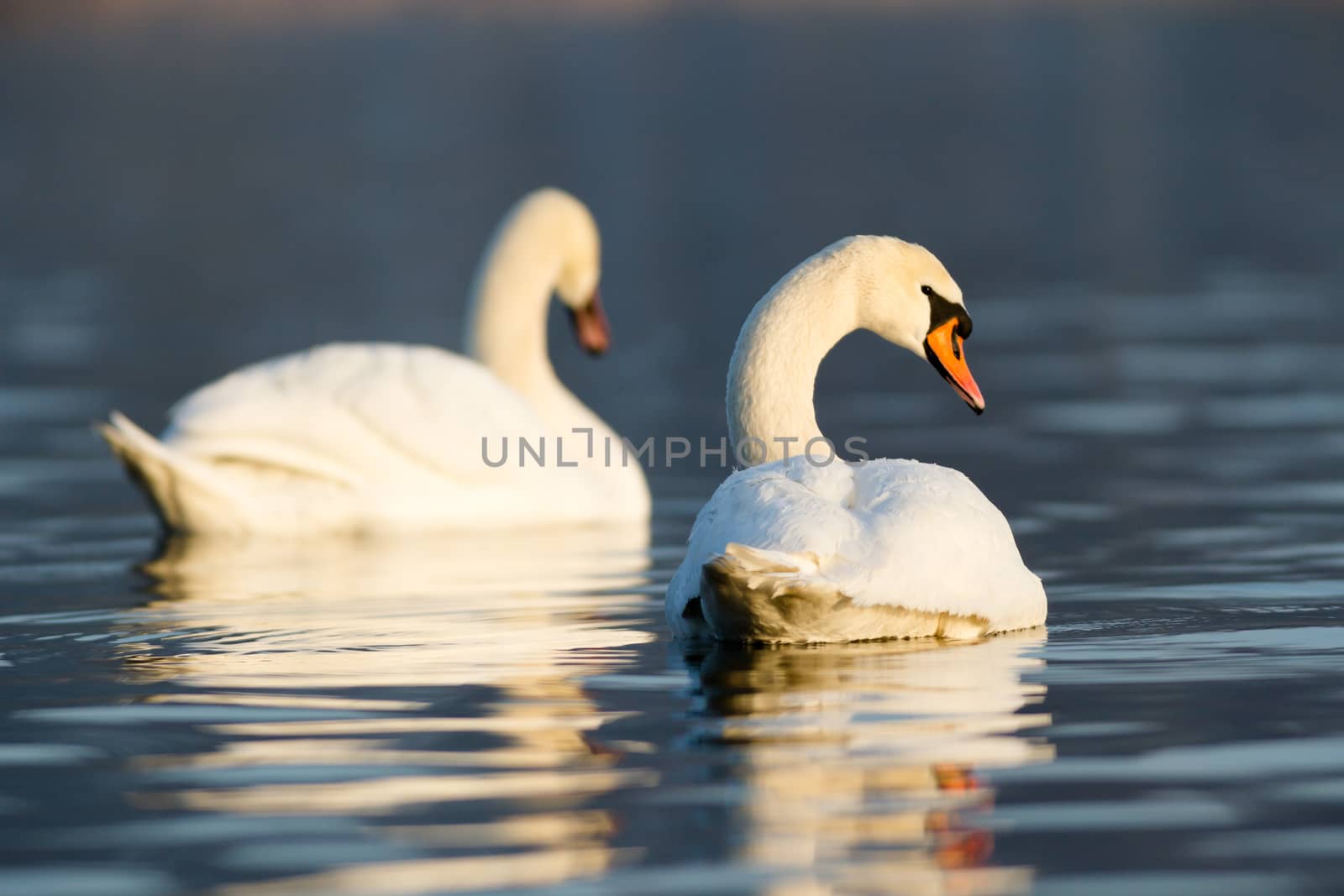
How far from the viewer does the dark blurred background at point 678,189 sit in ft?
67.9

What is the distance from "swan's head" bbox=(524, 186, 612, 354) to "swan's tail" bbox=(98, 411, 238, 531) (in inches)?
120

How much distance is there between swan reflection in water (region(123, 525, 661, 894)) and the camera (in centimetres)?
549

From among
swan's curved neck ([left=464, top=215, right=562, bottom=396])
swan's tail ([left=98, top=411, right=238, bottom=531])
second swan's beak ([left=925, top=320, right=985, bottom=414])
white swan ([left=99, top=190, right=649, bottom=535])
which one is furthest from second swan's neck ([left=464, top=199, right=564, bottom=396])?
second swan's beak ([left=925, top=320, right=985, bottom=414])

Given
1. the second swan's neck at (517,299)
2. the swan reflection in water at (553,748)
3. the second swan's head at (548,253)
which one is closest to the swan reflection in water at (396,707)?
the swan reflection in water at (553,748)

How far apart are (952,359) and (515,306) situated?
5050 mm

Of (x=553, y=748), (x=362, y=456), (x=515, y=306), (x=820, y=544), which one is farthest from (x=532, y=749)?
(x=515, y=306)

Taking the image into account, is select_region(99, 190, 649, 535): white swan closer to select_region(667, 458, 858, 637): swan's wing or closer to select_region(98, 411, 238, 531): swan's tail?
select_region(98, 411, 238, 531): swan's tail

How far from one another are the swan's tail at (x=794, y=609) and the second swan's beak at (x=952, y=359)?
151cm

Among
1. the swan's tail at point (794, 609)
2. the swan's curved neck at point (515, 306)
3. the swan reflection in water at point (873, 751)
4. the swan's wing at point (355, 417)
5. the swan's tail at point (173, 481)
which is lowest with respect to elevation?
the swan reflection in water at point (873, 751)

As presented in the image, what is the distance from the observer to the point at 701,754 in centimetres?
634

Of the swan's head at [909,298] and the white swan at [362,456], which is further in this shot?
the white swan at [362,456]

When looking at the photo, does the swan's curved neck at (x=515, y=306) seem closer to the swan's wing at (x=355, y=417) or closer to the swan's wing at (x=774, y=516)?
the swan's wing at (x=355, y=417)

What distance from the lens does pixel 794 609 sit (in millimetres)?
7633

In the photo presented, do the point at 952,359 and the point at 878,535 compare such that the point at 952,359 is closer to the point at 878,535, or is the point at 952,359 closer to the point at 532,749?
the point at 878,535
